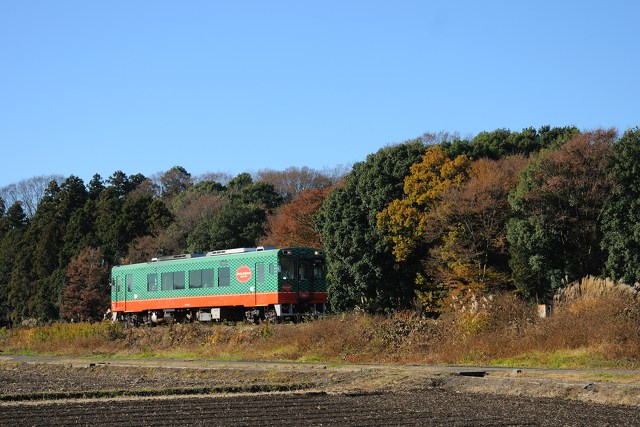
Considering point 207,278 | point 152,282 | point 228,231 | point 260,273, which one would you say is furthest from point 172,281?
point 228,231

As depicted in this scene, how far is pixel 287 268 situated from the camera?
3494cm

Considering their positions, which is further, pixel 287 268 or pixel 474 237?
pixel 474 237

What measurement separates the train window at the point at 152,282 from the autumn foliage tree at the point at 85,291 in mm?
19011

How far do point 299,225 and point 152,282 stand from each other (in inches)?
629

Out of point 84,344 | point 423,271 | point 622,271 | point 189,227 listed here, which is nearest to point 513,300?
point 622,271

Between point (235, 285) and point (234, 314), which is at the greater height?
point (235, 285)

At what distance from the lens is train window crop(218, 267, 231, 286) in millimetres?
36469

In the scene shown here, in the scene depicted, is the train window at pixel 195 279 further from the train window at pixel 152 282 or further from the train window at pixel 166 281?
the train window at pixel 152 282

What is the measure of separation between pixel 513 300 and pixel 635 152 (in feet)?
38.3

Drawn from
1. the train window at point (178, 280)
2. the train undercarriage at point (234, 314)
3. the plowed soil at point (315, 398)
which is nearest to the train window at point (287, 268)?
the train undercarriage at point (234, 314)

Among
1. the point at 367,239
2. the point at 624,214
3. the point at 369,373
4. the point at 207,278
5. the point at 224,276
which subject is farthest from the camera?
the point at 367,239

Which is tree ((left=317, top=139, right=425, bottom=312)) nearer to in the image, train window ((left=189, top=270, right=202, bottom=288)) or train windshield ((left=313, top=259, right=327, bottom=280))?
train windshield ((left=313, top=259, right=327, bottom=280))

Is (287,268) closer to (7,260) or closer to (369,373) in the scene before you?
(369,373)

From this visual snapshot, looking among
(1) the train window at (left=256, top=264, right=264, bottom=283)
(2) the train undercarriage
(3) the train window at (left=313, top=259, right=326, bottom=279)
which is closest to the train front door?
(3) the train window at (left=313, top=259, right=326, bottom=279)
